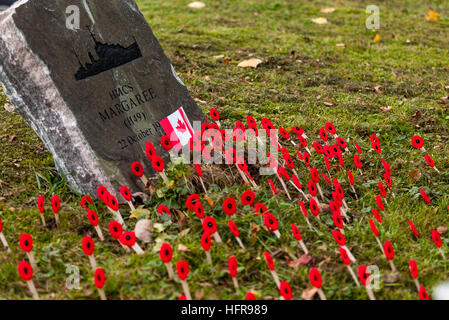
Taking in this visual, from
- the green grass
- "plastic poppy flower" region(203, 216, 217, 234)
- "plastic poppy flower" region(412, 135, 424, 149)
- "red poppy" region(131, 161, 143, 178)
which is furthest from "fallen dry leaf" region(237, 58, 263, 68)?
"plastic poppy flower" region(203, 216, 217, 234)

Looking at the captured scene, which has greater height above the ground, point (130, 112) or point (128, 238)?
point (130, 112)

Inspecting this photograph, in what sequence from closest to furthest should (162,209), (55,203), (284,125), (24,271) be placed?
(24,271) < (55,203) < (162,209) < (284,125)

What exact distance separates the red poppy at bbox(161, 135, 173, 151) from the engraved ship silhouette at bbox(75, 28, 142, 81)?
639 mm

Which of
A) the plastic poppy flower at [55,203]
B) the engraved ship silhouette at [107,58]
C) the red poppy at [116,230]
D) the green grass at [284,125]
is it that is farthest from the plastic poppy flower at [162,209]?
the engraved ship silhouette at [107,58]

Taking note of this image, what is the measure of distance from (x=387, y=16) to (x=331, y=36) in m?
1.74

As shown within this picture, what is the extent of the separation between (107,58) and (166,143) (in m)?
0.74

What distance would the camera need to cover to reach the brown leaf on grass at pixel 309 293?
2629 millimetres

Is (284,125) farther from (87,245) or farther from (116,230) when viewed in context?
(87,245)

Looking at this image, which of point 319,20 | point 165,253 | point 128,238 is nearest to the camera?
point 165,253

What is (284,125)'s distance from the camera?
4859mm

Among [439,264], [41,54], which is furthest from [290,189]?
[41,54]

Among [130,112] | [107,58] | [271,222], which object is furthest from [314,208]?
[107,58]

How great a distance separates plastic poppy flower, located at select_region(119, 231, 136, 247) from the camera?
9.32ft
